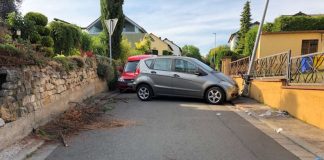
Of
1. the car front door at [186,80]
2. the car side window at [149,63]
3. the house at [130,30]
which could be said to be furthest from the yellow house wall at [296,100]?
the house at [130,30]

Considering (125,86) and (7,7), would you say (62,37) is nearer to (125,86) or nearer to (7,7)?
(125,86)

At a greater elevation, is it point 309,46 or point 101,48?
point 309,46

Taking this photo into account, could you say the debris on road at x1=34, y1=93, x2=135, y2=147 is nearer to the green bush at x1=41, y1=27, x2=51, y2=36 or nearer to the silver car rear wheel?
the silver car rear wheel

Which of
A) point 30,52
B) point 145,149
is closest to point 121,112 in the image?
point 30,52

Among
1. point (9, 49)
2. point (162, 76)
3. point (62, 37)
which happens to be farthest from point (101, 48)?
point (9, 49)

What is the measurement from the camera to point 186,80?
517 inches

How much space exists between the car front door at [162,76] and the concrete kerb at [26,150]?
7.32 m

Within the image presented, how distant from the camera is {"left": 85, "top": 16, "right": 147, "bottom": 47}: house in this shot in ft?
163

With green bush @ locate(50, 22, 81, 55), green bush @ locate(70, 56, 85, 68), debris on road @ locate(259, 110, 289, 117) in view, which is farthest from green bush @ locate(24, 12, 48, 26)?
debris on road @ locate(259, 110, 289, 117)

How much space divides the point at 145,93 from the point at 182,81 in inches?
61.5

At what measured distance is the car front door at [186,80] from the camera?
1299cm

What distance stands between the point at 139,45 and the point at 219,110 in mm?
26883

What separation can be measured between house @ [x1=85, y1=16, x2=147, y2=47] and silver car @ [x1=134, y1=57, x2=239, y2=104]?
119 ft

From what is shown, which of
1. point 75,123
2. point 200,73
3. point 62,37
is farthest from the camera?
point 62,37
